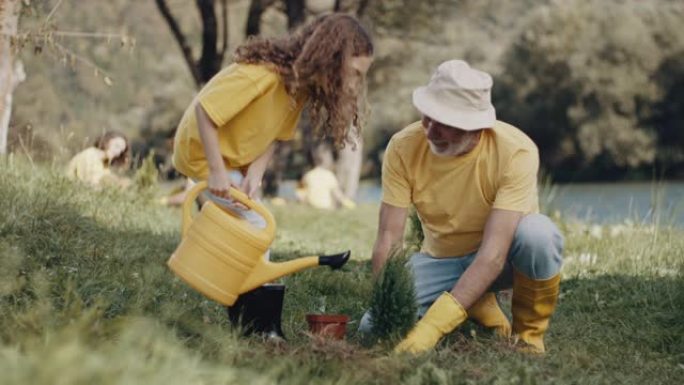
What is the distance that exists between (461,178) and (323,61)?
2.09 feet

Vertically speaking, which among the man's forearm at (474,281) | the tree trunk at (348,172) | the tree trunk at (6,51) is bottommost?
→ the tree trunk at (348,172)

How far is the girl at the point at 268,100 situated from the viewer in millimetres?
3777

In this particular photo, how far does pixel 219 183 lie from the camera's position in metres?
3.70

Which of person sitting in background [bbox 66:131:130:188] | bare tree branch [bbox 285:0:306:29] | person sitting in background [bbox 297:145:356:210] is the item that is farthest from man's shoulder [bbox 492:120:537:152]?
bare tree branch [bbox 285:0:306:29]

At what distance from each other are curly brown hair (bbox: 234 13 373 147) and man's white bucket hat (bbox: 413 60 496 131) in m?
0.34

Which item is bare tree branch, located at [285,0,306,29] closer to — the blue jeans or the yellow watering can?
the blue jeans

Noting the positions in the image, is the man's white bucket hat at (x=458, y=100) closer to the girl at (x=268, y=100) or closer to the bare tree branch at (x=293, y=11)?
the girl at (x=268, y=100)

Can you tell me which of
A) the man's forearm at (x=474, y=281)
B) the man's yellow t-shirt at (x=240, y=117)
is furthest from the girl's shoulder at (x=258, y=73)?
the man's forearm at (x=474, y=281)

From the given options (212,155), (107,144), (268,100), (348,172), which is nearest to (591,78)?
(348,172)

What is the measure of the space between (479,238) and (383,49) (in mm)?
16539

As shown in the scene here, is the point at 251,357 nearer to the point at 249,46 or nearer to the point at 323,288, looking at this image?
the point at 249,46

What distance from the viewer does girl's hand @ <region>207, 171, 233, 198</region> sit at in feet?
12.1

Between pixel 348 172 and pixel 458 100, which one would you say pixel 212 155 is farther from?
pixel 348 172

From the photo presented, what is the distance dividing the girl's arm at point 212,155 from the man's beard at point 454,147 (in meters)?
0.72
